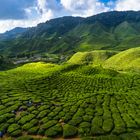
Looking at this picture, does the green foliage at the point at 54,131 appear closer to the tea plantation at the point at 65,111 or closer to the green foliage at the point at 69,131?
the tea plantation at the point at 65,111

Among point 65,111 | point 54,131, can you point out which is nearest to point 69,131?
point 54,131

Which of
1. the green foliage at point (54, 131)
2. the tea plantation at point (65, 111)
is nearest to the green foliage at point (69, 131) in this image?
Result: the tea plantation at point (65, 111)

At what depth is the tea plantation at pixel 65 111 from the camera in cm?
4988

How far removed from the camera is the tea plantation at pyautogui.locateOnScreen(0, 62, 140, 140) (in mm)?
49875

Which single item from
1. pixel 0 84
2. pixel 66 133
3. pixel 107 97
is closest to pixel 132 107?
pixel 107 97

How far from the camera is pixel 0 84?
279ft

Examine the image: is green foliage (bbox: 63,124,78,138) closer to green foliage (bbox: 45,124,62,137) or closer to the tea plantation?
the tea plantation

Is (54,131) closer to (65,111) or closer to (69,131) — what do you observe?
(69,131)

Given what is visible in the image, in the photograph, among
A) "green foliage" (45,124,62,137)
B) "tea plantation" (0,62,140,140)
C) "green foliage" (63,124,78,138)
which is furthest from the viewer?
"tea plantation" (0,62,140,140)

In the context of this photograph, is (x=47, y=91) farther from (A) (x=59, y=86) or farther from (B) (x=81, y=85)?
(B) (x=81, y=85)

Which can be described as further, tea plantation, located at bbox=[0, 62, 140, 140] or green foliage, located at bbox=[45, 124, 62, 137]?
tea plantation, located at bbox=[0, 62, 140, 140]

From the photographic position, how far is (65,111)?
60.4 meters

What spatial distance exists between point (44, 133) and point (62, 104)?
17.2 m

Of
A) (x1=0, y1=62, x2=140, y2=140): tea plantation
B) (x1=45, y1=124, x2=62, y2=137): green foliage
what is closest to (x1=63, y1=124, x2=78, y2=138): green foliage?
(x1=0, y1=62, x2=140, y2=140): tea plantation
